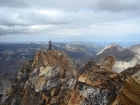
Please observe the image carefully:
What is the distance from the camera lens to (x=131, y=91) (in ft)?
76.9

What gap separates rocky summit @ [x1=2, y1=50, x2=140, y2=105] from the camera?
3058 centimetres

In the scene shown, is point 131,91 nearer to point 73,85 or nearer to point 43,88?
point 73,85

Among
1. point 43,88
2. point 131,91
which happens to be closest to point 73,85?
point 43,88

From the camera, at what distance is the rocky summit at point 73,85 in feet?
100

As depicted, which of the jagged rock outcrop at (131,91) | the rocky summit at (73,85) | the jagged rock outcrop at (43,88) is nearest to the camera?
the jagged rock outcrop at (131,91)

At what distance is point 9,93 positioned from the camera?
6200 centimetres

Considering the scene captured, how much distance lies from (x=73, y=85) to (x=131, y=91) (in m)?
17.1

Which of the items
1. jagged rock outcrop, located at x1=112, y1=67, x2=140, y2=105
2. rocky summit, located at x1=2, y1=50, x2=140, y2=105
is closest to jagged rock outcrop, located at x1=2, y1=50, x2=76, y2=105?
rocky summit, located at x1=2, y1=50, x2=140, y2=105

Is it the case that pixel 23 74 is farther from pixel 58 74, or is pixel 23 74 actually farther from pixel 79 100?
pixel 79 100

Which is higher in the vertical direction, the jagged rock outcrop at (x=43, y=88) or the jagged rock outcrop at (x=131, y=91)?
the jagged rock outcrop at (x=131, y=91)

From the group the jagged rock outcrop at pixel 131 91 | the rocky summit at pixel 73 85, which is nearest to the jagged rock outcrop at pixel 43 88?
the rocky summit at pixel 73 85

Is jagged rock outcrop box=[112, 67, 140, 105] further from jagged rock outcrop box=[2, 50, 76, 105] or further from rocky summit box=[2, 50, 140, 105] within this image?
jagged rock outcrop box=[2, 50, 76, 105]

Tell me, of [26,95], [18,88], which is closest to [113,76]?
[26,95]

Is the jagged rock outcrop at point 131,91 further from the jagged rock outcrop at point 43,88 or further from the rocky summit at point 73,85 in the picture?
the jagged rock outcrop at point 43,88
